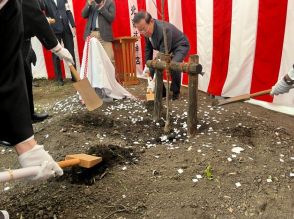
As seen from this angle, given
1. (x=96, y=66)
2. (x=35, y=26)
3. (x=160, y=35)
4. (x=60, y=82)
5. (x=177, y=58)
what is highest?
(x=35, y=26)

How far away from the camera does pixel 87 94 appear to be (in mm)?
4242

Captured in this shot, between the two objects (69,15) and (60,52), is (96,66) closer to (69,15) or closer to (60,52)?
(60,52)

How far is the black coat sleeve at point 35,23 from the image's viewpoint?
3.65 metres

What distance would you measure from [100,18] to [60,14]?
0.86m

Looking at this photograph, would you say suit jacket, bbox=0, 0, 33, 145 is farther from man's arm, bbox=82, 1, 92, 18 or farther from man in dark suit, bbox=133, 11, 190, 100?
man's arm, bbox=82, 1, 92, 18

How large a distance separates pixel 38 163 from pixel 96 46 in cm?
359

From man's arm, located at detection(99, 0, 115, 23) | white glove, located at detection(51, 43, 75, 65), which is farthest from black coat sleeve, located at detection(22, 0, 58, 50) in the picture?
man's arm, located at detection(99, 0, 115, 23)

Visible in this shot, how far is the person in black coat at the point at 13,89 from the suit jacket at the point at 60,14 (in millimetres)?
5112

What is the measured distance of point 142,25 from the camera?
14.8 feet

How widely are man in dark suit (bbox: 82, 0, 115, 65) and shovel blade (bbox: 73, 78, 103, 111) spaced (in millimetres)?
2085

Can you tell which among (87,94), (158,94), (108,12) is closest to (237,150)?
(158,94)

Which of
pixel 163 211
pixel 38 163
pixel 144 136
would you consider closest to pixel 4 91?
pixel 38 163

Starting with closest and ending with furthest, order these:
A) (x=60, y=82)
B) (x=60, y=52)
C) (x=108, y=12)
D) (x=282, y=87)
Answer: (x=282, y=87), (x=60, y=52), (x=108, y=12), (x=60, y=82)

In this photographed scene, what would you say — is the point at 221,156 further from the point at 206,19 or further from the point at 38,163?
the point at 206,19
